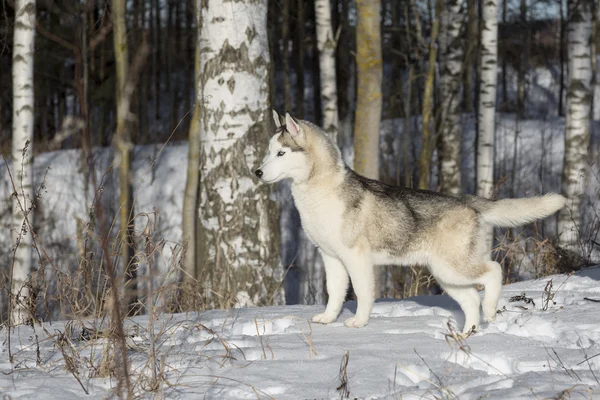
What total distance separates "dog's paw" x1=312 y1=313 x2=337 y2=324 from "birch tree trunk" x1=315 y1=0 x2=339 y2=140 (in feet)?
25.4

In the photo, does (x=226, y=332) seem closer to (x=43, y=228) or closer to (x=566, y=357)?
(x=566, y=357)

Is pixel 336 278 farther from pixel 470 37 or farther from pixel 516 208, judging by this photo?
pixel 470 37

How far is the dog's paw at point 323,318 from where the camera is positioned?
186 inches

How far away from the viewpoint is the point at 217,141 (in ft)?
20.0

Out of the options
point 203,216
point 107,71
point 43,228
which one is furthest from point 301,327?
point 107,71

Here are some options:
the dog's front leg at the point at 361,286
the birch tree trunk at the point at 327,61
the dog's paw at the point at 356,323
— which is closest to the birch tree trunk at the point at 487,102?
the birch tree trunk at the point at 327,61

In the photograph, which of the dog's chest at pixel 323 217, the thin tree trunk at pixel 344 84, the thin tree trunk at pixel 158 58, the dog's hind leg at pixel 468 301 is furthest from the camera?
the thin tree trunk at pixel 158 58

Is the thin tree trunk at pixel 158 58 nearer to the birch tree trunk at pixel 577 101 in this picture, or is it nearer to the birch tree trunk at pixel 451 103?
the birch tree trunk at pixel 451 103

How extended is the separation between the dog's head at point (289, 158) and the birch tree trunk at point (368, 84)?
2587 millimetres

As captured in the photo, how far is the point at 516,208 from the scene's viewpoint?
470cm

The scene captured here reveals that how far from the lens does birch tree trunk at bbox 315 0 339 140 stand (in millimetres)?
12203

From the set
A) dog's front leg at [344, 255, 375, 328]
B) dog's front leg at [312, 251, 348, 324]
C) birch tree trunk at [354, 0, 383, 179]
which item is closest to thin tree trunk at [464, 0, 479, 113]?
birch tree trunk at [354, 0, 383, 179]

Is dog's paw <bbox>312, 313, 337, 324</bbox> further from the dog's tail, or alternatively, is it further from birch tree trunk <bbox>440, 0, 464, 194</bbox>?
birch tree trunk <bbox>440, 0, 464, 194</bbox>

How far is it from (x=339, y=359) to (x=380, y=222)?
1.38m
